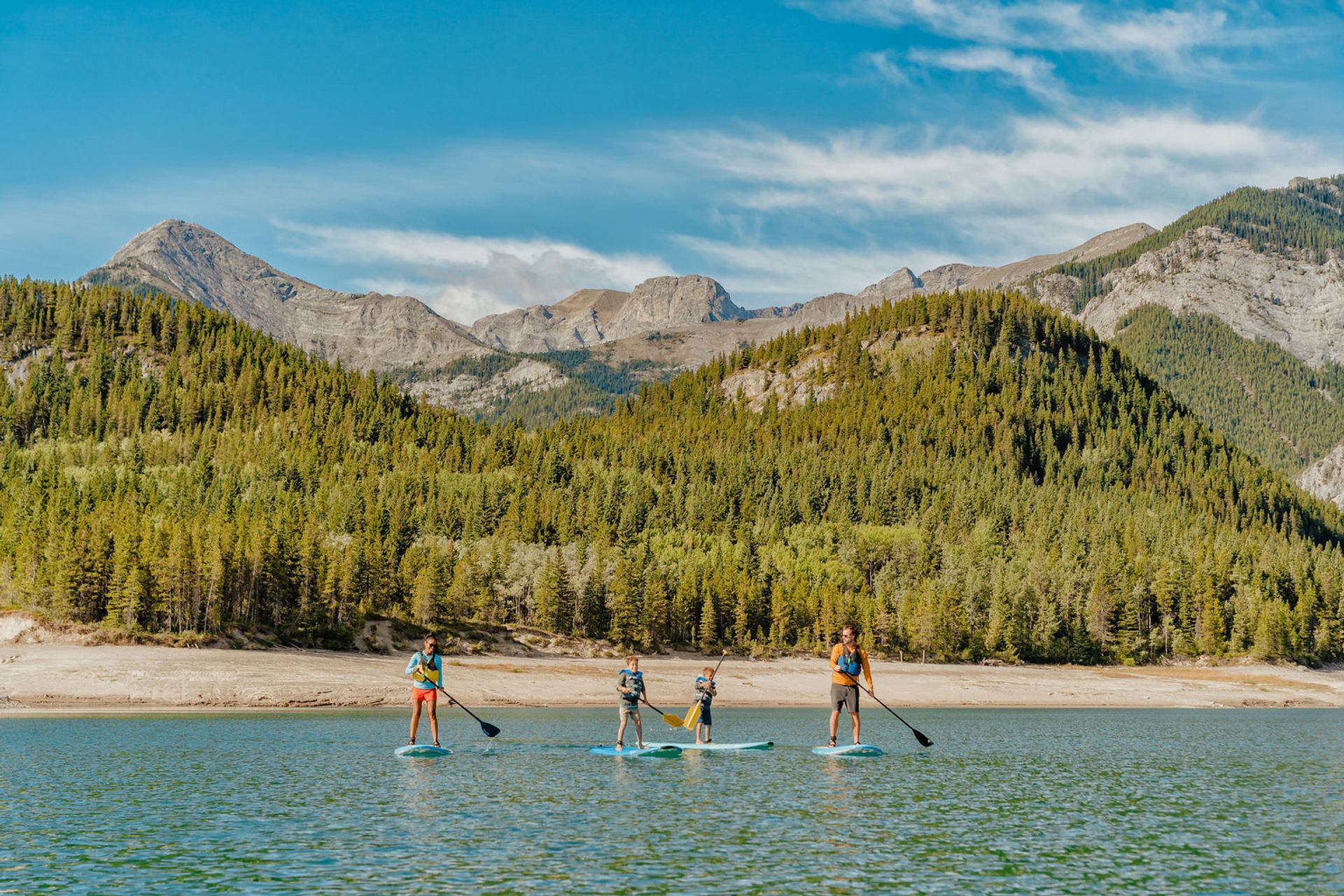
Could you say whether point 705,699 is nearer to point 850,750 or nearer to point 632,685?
point 632,685

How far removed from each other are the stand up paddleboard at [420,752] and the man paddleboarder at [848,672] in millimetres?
14588

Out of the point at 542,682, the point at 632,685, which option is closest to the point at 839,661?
the point at 632,685

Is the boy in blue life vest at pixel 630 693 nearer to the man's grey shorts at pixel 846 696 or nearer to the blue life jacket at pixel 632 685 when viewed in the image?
the blue life jacket at pixel 632 685

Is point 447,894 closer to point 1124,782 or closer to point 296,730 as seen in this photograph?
point 1124,782

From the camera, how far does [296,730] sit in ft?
172

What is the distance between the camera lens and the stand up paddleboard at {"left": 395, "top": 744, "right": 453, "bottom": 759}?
3944 centimetres

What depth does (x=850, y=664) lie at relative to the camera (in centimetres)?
3931

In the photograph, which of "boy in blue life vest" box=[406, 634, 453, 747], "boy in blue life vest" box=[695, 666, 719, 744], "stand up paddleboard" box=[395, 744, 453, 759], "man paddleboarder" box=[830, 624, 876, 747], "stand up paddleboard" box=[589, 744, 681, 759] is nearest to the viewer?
"man paddleboarder" box=[830, 624, 876, 747]

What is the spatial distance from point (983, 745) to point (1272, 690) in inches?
3331

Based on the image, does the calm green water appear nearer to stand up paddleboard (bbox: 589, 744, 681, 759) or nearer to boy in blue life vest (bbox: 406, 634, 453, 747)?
stand up paddleboard (bbox: 589, 744, 681, 759)

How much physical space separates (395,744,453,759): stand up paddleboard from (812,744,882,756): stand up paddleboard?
1429cm

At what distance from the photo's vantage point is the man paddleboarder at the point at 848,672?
127ft

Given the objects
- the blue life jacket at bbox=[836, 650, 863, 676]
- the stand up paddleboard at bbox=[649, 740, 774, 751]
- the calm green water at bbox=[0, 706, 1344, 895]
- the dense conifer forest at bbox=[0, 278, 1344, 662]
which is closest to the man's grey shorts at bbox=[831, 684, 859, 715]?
the blue life jacket at bbox=[836, 650, 863, 676]

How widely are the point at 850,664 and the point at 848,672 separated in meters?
0.40
